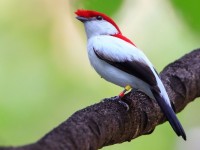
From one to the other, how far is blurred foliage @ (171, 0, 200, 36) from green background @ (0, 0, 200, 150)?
0.15 metres

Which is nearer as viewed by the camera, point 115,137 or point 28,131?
point 115,137

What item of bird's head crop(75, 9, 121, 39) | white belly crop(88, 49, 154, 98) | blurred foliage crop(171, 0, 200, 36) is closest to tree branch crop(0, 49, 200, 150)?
white belly crop(88, 49, 154, 98)

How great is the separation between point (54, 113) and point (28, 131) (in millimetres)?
211

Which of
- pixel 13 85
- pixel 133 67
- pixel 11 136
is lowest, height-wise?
pixel 11 136

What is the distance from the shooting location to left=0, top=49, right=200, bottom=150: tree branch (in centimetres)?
199

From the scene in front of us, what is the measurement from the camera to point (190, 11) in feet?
10.6

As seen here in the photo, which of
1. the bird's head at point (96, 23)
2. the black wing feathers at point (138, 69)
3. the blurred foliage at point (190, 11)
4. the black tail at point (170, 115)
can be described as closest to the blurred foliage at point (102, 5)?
the bird's head at point (96, 23)

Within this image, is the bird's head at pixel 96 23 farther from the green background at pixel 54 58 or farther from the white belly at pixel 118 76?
the green background at pixel 54 58

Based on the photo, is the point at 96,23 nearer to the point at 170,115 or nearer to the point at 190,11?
the point at 190,11

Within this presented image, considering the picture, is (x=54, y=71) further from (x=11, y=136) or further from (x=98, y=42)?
(x=98, y=42)

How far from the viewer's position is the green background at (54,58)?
149 inches

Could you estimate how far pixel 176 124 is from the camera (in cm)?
265

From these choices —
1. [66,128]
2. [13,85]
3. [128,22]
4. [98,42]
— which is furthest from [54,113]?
[66,128]

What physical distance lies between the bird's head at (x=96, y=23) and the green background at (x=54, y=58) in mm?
341
